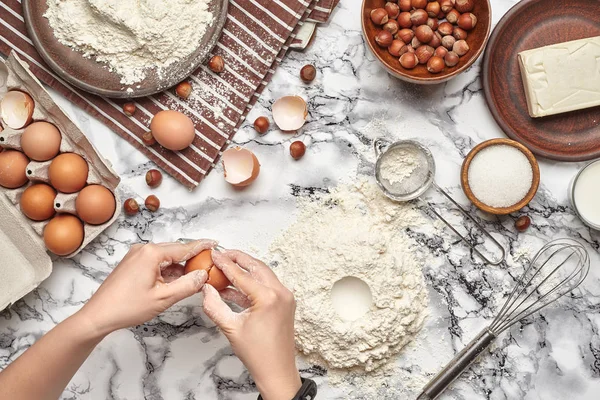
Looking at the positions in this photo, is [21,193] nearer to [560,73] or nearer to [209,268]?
[209,268]

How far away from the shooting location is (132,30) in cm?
148

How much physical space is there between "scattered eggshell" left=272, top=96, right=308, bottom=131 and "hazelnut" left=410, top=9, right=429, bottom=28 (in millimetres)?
332

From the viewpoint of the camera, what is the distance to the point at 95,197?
4.89 feet

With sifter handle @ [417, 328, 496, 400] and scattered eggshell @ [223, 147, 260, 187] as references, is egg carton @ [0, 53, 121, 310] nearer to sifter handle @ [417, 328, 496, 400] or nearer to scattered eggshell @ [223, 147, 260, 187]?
scattered eggshell @ [223, 147, 260, 187]

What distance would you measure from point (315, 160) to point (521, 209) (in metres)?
0.53

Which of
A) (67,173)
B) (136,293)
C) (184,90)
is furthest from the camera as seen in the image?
(184,90)

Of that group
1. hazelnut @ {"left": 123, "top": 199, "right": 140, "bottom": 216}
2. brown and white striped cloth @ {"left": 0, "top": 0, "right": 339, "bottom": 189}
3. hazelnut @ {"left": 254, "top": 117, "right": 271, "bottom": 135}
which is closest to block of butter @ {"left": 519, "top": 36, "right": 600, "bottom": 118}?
brown and white striped cloth @ {"left": 0, "top": 0, "right": 339, "bottom": 189}

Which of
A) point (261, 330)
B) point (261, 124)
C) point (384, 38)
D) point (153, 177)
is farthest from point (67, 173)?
point (384, 38)

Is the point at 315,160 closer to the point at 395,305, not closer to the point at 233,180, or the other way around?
the point at 233,180

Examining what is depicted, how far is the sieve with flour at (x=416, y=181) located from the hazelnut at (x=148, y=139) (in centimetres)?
55

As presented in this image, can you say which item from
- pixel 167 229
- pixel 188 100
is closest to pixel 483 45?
pixel 188 100

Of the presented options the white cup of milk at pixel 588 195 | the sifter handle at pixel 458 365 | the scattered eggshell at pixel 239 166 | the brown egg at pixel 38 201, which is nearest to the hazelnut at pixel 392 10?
the scattered eggshell at pixel 239 166

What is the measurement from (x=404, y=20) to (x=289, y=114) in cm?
36

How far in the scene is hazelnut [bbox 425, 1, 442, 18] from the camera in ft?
5.10
